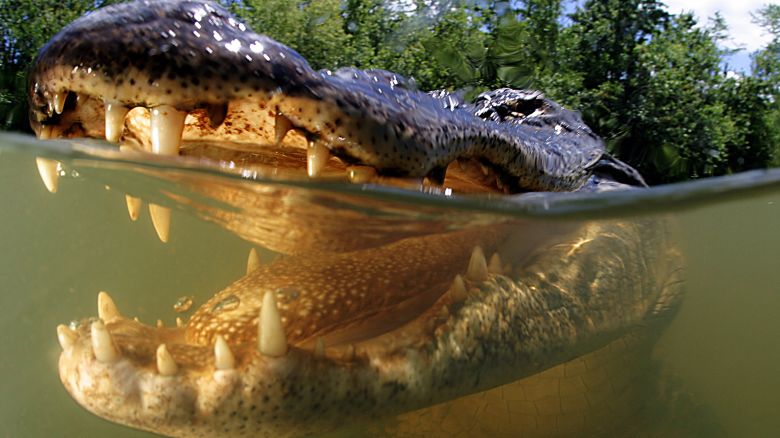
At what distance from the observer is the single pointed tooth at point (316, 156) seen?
1.58m

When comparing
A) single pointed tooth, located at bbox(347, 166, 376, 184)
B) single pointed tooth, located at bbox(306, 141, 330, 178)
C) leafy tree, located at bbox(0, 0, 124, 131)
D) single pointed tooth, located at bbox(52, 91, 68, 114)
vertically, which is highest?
leafy tree, located at bbox(0, 0, 124, 131)

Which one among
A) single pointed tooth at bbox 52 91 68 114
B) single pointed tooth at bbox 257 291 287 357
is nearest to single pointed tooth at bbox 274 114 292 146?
single pointed tooth at bbox 257 291 287 357

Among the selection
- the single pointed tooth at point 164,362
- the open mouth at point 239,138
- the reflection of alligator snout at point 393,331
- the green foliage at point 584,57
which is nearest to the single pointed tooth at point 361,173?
the open mouth at point 239,138

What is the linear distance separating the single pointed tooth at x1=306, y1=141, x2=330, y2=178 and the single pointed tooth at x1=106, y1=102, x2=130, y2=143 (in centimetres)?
46

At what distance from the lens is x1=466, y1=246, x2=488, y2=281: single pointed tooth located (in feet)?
6.75

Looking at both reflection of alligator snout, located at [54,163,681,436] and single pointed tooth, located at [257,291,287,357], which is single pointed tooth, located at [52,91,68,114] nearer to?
reflection of alligator snout, located at [54,163,681,436]

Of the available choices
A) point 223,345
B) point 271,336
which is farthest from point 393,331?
point 223,345

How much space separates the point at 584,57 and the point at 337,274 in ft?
54.7

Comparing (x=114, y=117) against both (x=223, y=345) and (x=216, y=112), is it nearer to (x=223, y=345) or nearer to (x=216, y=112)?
(x=216, y=112)

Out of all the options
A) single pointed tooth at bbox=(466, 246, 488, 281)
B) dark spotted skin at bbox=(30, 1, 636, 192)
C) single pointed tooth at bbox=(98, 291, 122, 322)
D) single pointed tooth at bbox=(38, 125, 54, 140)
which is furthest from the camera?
single pointed tooth at bbox=(466, 246, 488, 281)

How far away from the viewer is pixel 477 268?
2.08 metres

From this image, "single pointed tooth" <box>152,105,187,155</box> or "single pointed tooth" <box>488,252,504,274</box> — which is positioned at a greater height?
"single pointed tooth" <box>152,105,187,155</box>

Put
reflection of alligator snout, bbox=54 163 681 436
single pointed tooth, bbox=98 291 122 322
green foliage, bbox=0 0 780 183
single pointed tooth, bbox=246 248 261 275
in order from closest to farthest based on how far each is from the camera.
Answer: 1. reflection of alligator snout, bbox=54 163 681 436
2. single pointed tooth, bbox=98 291 122 322
3. single pointed tooth, bbox=246 248 261 275
4. green foliage, bbox=0 0 780 183

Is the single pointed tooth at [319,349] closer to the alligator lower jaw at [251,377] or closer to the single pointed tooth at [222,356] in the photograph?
the alligator lower jaw at [251,377]
